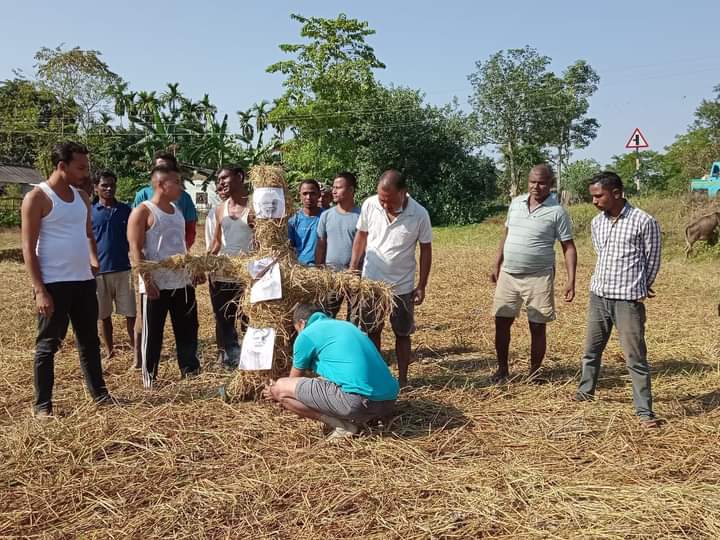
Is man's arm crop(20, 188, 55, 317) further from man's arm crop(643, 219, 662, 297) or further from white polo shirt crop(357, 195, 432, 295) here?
man's arm crop(643, 219, 662, 297)

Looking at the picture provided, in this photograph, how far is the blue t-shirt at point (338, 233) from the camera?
16.8 ft

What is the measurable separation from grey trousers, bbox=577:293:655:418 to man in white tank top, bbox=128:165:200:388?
3.07m

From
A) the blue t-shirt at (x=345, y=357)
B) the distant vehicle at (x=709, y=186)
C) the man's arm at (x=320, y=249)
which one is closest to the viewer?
the blue t-shirt at (x=345, y=357)

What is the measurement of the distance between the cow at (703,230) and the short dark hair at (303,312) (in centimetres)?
1248

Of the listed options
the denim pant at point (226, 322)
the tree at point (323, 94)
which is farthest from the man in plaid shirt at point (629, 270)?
the tree at point (323, 94)

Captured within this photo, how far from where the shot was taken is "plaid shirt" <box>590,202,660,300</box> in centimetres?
401

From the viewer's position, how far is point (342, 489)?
305cm

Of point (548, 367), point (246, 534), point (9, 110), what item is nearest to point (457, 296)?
point (548, 367)

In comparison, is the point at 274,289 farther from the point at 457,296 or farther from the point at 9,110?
the point at 9,110

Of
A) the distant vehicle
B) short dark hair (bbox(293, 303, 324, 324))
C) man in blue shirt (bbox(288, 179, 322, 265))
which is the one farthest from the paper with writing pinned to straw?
the distant vehicle

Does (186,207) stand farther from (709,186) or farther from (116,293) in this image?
(709,186)

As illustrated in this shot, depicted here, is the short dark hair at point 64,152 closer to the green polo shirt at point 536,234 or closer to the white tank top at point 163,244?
the white tank top at point 163,244

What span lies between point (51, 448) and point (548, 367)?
4.02m

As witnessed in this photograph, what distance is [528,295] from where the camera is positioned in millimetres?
4918
